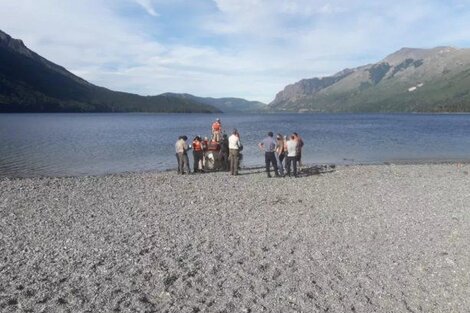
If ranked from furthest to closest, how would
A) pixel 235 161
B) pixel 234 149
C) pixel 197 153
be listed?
1. pixel 197 153
2. pixel 235 161
3. pixel 234 149

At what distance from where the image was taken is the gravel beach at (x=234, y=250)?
9.26 meters

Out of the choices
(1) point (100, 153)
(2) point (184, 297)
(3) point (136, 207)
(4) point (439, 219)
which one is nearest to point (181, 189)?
(3) point (136, 207)

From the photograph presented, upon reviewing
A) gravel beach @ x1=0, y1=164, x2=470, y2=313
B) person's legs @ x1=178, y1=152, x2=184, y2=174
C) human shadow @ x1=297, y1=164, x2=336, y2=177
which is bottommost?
human shadow @ x1=297, y1=164, x2=336, y2=177

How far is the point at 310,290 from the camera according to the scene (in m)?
9.82

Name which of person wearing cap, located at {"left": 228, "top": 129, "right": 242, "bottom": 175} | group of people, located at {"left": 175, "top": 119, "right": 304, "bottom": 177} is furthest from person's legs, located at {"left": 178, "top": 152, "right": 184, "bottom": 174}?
person wearing cap, located at {"left": 228, "top": 129, "right": 242, "bottom": 175}

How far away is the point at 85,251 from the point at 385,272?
762cm

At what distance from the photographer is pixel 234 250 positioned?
12320 mm

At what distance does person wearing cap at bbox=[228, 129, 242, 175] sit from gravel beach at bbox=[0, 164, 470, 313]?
4.53 metres

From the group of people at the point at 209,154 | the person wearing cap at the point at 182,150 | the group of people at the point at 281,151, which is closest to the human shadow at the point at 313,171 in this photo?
the group of people at the point at 281,151

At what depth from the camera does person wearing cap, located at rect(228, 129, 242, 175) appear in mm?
26062

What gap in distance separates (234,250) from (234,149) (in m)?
14.3

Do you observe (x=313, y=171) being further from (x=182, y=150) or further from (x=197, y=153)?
(x=182, y=150)

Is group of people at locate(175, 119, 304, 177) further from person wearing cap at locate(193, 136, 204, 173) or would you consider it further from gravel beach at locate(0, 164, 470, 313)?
gravel beach at locate(0, 164, 470, 313)

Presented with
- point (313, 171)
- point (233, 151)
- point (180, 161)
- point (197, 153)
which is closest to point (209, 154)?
point (197, 153)
